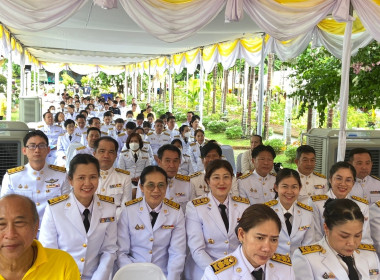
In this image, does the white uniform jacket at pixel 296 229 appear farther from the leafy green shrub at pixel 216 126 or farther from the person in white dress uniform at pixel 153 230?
the leafy green shrub at pixel 216 126

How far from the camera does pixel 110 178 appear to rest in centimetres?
455

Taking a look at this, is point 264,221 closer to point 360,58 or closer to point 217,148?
point 217,148

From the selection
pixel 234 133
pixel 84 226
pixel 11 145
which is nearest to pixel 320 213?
pixel 84 226

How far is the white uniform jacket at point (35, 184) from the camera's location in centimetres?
385

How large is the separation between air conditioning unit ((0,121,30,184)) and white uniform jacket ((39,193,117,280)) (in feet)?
6.48

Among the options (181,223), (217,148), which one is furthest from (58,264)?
(217,148)

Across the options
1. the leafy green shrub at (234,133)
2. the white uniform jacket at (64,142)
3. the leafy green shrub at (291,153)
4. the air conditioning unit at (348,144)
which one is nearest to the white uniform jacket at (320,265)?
the air conditioning unit at (348,144)

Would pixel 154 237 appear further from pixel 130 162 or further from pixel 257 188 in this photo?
pixel 130 162

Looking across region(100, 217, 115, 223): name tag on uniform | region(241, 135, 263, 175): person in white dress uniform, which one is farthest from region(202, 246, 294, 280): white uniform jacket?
region(241, 135, 263, 175): person in white dress uniform

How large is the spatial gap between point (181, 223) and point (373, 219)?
167cm

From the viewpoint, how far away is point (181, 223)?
3312 millimetres

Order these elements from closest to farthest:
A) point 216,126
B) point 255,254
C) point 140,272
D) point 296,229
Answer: point 255,254 → point 140,272 → point 296,229 → point 216,126

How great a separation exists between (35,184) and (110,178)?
0.88 metres

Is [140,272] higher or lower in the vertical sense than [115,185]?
lower
